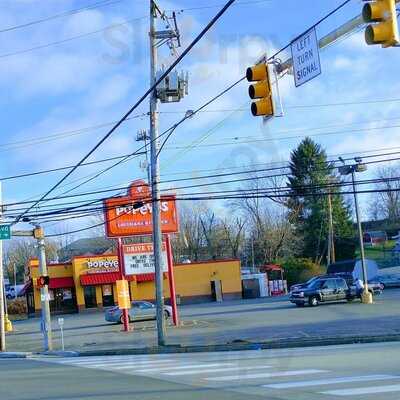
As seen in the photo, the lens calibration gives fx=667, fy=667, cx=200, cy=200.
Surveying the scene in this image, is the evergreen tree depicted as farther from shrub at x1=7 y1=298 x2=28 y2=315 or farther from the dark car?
the dark car

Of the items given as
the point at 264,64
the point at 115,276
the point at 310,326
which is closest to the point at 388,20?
the point at 264,64

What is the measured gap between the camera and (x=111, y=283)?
64188 mm

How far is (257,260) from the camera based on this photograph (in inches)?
3706

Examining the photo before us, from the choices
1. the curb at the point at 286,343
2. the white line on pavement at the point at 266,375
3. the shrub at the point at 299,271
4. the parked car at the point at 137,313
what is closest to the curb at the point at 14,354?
the curb at the point at 286,343

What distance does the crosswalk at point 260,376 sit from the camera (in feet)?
38.2

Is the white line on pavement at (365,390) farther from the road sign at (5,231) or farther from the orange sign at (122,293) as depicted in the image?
the orange sign at (122,293)

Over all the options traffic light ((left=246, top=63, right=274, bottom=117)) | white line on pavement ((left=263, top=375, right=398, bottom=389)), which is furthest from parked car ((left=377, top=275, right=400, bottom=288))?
traffic light ((left=246, top=63, right=274, bottom=117))

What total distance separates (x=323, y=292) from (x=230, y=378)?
2972cm

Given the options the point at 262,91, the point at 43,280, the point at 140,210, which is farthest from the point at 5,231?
the point at 262,91

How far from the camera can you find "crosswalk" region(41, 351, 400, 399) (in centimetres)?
1163

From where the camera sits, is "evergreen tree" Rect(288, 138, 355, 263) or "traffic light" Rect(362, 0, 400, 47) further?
"evergreen tree" Rect(288, 138, 355, 263)

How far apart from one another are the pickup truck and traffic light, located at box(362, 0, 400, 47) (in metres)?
34.7

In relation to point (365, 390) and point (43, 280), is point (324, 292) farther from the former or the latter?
point (365, 390)

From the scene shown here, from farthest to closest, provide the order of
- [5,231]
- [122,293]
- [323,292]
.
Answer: [323,292]
[122,293]
[5,231]
